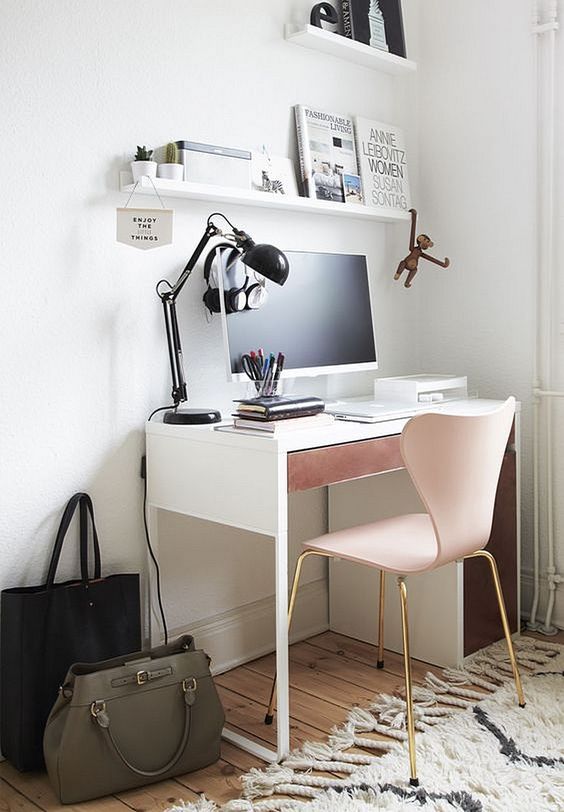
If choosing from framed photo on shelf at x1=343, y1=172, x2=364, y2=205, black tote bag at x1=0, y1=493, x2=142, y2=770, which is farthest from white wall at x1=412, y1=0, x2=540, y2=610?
black tote bag at x1=0, y1=493, x2=142, y2=770

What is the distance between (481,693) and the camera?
2426 millimetres

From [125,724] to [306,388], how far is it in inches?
50.4

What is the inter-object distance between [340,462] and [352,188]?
1117 millimetres

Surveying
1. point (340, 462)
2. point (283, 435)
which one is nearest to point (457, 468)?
point (340, 462)

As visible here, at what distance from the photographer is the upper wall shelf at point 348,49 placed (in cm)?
270

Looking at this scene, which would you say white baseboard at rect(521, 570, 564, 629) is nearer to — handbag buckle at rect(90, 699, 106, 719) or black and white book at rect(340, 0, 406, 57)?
handbag buckle at rect(90, 699, 106, 719)

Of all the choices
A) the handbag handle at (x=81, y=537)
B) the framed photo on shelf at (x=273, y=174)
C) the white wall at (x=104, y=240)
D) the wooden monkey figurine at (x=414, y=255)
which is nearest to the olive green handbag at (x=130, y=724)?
the handbag handle at (x=81, y=537)

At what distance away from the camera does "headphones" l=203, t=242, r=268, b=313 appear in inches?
94.3

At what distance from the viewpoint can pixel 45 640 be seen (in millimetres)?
2061

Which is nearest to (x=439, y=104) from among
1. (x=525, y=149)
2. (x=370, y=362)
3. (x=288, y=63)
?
(x=525, y=149)

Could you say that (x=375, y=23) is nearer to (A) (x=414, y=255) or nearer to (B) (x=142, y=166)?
(A) (x=414, y=255)

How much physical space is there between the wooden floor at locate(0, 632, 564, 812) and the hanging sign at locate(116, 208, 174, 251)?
128 centimetres

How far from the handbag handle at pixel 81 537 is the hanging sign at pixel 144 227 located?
67cm

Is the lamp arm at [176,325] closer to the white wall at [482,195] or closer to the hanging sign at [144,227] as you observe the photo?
the hanging sign at [144,227]
